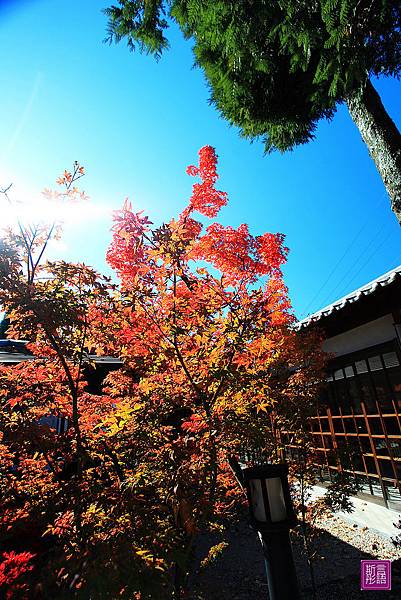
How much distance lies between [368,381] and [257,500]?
15.7ft

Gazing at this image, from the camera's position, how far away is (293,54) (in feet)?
13.1

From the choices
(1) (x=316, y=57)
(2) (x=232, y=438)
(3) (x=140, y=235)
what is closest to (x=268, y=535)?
(2) (x=232, y=438)

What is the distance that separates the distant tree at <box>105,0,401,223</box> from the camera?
10.3ft

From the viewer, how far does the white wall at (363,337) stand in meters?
Answer: 5.30

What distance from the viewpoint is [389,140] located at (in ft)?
11.9

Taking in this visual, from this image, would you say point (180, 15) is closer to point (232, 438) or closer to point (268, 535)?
point (232, 438)

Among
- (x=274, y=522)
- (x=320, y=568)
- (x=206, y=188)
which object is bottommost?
(x=320, y=568)

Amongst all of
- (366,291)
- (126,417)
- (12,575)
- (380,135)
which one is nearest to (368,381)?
(366,291)

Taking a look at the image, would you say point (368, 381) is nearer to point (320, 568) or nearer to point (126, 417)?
point (320, 568)

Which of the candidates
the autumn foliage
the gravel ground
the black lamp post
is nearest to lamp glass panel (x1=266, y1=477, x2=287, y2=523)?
the black lamp post
